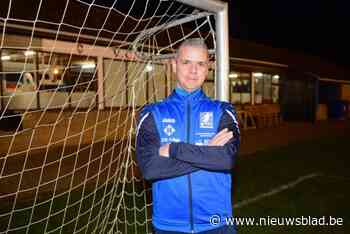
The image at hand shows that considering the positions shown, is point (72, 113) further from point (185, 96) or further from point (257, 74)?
point (257, 74)

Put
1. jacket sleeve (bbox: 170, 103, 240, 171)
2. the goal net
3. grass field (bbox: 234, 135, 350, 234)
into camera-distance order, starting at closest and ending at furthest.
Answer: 1. jacket sleeve (bbox: 170, 103, 240, 171)
2. the goal net
3. grass field (bbox: 234, 135, 350, 234)

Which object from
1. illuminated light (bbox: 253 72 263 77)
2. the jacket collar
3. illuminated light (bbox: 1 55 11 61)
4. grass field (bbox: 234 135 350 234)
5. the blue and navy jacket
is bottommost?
grass field (bbox: 234 135 350 234)

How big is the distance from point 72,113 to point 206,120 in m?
5.29

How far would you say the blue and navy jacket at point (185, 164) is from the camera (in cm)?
223

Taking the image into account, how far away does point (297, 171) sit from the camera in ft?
28.6

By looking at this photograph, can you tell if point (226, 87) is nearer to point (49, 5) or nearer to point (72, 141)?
point (49, 5)

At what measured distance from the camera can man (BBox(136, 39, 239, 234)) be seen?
2.24 meters

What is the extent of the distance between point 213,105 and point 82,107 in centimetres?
884

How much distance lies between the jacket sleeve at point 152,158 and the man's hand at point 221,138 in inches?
7.3

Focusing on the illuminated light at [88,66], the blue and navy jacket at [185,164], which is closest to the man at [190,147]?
the blue and navy jacket at [185,164]

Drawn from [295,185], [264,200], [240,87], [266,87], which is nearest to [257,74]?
[266,87]

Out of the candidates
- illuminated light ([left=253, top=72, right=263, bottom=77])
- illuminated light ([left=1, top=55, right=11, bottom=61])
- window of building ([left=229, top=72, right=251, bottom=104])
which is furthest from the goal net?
illuminated light ([left=253, top=72, right=263, bottom=77])

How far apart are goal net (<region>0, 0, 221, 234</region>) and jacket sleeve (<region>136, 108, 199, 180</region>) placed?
198 centimetres

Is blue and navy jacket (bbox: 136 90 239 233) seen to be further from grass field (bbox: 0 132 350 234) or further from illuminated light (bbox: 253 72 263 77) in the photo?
illuminated light (bbox: 253 72 263 77)
